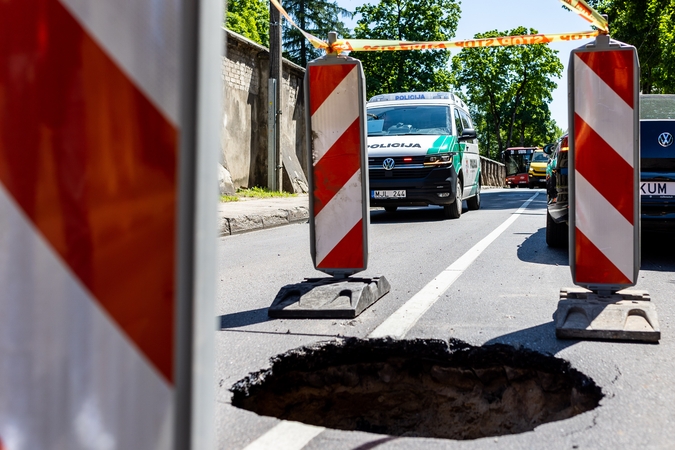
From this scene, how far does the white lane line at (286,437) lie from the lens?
2.20 meters

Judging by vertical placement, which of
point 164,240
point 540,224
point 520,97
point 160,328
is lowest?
point 540,224

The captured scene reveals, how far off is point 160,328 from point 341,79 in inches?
146

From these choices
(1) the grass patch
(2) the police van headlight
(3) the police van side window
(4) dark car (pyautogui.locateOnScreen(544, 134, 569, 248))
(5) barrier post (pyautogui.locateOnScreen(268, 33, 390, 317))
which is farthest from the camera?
(1) the grass patch

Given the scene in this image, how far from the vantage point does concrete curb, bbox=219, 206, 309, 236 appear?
9953mm

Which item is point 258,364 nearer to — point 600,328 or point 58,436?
point 600,328

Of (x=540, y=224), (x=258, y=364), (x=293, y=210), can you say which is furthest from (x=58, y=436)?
(x=293, y=210)

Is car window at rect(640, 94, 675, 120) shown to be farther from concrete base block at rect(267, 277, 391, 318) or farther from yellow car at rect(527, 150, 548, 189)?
yellow car at rect(527, 150, 548, 189)

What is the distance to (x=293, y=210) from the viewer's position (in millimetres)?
12430

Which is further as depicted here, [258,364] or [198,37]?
[258,364]

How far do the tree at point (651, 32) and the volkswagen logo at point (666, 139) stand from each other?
1637 centimetres

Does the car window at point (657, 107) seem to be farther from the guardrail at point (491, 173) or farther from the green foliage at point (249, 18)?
the green foliage at point (249, 18)

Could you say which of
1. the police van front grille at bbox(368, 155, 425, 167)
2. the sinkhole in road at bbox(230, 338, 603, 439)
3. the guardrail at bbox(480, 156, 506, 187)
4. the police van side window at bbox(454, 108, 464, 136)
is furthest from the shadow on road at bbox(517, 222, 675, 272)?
the guardrail at bbox(480, 156, 506, 187)

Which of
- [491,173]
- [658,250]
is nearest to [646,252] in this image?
[658,250]

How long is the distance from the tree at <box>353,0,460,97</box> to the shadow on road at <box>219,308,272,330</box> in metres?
42.0
